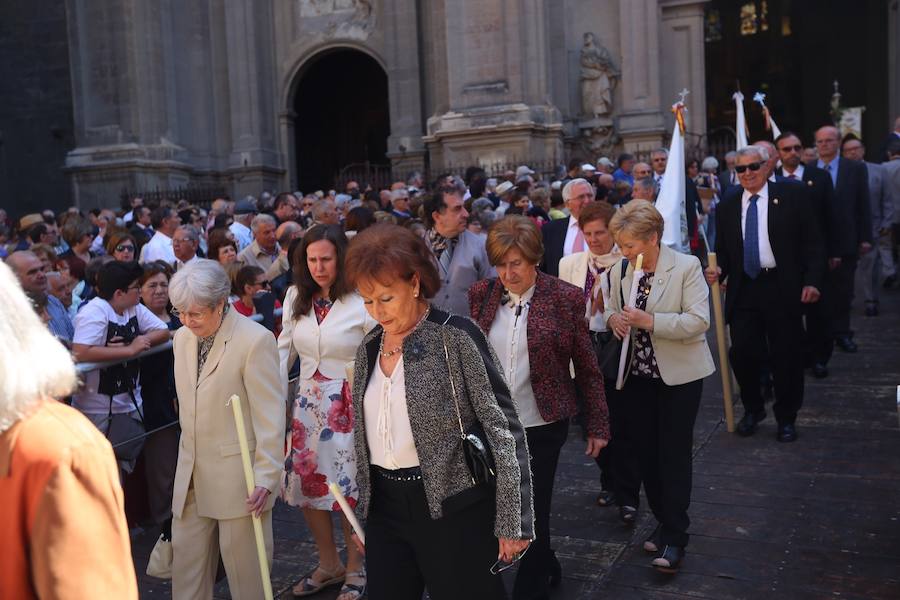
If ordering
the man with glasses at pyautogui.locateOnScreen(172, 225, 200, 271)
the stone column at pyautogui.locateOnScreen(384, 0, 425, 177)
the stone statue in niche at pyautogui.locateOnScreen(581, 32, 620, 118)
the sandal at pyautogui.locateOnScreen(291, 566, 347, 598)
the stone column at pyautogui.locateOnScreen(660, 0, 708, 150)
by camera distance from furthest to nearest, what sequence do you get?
the stone column at pyautogui.locateOnScreen(384, 0, 425, 177) → the stone column at pyautogui.locateOnScreen(660, 0, 708, 150) → the stone statue in niche at pyautogui.locateOnScreen(581, 32, 620, 118) → the man with glasses at pyautogui.locateOnScreen(172, 225, 200, 271) → the sandal at pyautogui.locateOnScreen(291, 566, 347, 598)

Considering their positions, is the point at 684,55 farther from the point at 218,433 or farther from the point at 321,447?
the point at 218,433

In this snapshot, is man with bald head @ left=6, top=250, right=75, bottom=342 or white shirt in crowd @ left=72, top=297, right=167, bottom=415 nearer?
white shirt in crowd @ left=72, top=297, right=167, bottom=415

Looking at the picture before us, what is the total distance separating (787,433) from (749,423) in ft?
0.99

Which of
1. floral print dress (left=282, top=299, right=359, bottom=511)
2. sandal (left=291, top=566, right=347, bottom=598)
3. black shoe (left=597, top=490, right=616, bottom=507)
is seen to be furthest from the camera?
black shoe (left=597, top=490, right=616, bottom=507)

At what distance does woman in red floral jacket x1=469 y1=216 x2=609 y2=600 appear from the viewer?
4309mm

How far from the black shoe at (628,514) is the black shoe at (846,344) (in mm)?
4946

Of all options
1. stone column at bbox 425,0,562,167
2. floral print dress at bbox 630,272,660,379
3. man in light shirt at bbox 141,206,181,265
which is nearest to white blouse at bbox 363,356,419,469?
floral print dress at bbox 630,272,660,379

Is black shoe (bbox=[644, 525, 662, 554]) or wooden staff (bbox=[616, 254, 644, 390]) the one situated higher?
wooden staff (bbox=[616, 254, 644, 390])

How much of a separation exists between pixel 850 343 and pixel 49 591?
9.06 m

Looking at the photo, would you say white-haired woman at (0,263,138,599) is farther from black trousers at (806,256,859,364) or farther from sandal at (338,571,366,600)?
black trousers at (806,256,859,364)

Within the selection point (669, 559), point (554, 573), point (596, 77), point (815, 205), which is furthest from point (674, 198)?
point (596, 77)

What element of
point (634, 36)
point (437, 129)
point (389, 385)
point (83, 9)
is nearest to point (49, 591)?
point (389, 385)

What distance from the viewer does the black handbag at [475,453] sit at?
309 cm

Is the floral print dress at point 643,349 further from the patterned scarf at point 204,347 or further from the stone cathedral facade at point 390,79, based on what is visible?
the stone cathedral facade at point 390,79
